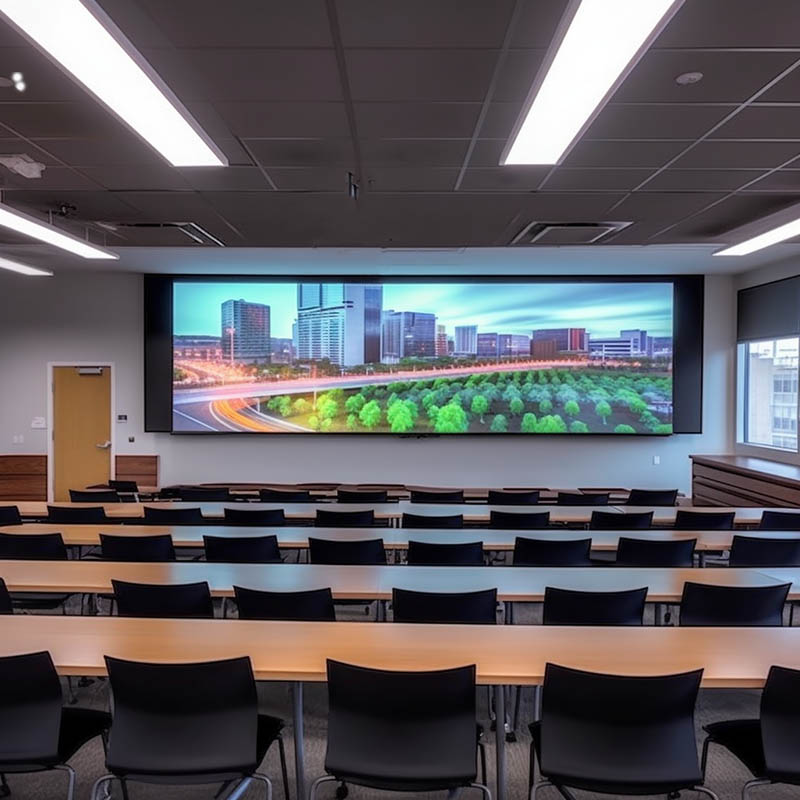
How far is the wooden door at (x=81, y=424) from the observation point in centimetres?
880

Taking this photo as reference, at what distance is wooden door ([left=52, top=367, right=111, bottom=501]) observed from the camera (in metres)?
8.80

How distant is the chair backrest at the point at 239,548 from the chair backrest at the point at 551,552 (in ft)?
5.23

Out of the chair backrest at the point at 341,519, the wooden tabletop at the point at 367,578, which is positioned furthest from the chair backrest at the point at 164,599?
the chair backrest at the point at 341,519

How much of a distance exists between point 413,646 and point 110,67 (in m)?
2.54

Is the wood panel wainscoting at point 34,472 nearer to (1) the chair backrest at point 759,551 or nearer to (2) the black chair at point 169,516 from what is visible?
(2) the black chair at point 169,516

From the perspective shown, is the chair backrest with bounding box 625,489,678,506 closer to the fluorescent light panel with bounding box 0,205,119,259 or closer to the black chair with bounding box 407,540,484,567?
the black chair with bounding box 407,540,484,567

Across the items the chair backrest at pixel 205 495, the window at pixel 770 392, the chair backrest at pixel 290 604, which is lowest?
the chair backrest at pixel 205 495

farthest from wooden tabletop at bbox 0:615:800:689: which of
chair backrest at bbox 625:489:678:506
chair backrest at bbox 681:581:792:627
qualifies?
chair backrest at bbox 625:489:678:506

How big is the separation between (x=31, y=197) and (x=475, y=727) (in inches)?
185

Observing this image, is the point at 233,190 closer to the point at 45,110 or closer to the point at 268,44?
the point at 45,110

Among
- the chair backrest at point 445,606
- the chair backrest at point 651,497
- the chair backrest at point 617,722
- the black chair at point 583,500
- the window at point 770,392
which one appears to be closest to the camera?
the chair backrest at point 617,722

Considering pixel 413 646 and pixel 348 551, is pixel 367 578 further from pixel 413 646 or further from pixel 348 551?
pixel 413 646

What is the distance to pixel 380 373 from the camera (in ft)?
28.1

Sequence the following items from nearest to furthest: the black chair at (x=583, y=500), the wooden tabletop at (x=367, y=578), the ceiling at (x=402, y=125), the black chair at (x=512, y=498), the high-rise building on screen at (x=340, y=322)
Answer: the ceiling at (x=402, y=125) < the wooden tabletop at (x=367, y=578) < the black chair at (x=512, y=498) < the black chair at (x=583, y=500) < the high-rise building on screen at (x=340, y=322)
